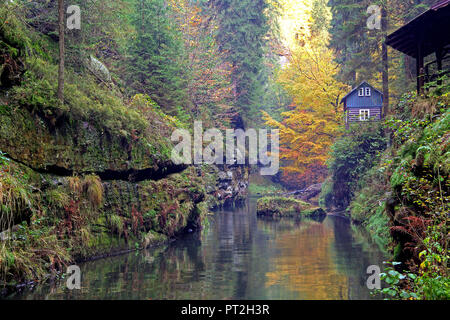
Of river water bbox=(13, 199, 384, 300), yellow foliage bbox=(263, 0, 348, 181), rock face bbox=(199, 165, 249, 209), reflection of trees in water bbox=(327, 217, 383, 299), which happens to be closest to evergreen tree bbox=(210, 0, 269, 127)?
yellow foliage bbox=(263, 0, 348, 181)

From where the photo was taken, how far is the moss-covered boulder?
29844 mm

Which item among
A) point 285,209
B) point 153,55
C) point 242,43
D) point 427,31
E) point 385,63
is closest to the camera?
point 427,31

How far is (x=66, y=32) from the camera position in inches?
714

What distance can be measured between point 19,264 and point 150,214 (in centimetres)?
745

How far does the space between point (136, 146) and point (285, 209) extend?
46.9ft

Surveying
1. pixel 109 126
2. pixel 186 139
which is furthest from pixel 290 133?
pixel 109 126

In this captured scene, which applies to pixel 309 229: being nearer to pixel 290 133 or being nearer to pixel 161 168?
pixel 161 168

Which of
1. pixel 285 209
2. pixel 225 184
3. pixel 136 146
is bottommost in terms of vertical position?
pixel 285 209

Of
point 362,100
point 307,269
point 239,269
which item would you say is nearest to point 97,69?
point 239,269

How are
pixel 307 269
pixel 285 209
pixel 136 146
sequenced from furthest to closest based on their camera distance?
pixel 285 209 → pixel 136 146 → pixel 307 269

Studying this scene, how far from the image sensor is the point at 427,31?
1617 cm

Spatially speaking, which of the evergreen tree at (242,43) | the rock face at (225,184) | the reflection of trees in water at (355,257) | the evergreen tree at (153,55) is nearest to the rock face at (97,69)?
the evergreen tree at (153,55)

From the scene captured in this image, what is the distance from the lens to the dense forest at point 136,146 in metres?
11.0

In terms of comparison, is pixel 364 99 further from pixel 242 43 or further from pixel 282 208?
pixel 242 43
